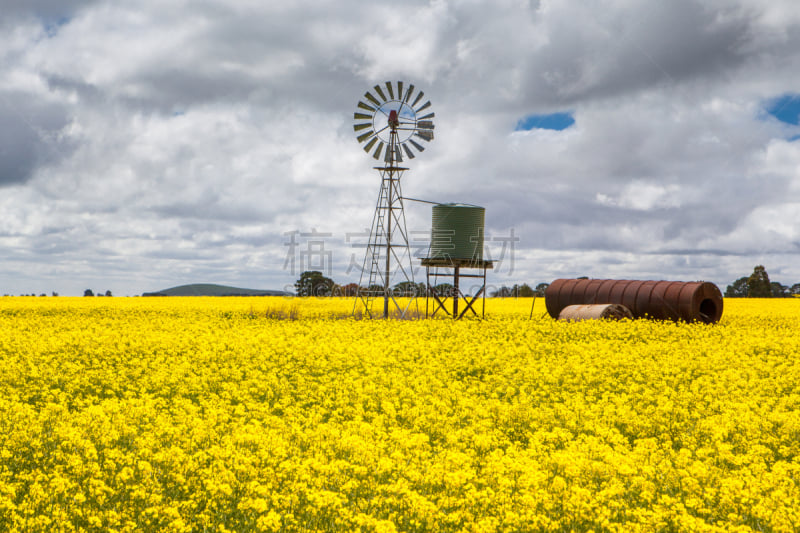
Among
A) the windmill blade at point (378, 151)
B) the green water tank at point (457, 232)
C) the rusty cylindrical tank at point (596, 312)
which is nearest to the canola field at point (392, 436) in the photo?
the rusty cylindrical tank at point (596, 312)

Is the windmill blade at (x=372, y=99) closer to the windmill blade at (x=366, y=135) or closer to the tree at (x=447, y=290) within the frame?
the windmill blade at (x=366, y=135)

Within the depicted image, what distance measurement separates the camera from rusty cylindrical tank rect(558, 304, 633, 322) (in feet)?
81.0

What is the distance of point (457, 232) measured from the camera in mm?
29672

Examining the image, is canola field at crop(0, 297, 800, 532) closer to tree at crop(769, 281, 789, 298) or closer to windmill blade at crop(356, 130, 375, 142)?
windmill blade at crop(356, 130, 375, 142)

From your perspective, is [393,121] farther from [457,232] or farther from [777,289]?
[777,289]

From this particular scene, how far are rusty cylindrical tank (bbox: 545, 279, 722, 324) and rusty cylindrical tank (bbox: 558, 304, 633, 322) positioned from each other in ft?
4.16

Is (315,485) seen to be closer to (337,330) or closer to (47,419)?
(47,419)

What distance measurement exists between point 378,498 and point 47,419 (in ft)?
18.3

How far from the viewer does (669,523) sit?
624 cm

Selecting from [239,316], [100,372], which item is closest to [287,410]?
[100,372]

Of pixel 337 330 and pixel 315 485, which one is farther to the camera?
pixel 337 330

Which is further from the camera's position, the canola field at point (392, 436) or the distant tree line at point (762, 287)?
the distant tree line at point (762, 287)

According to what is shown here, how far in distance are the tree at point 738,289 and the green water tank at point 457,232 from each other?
59931 millimetres

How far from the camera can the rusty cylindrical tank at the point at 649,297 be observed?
26000 mm
